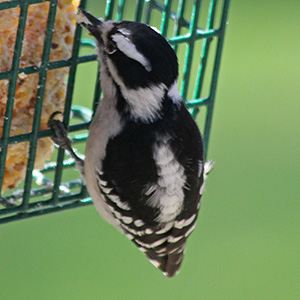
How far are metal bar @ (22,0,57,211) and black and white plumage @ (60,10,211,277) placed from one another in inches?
5.0

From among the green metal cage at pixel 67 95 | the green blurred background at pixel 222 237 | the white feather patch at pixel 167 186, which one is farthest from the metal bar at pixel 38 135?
the green blurred background at pixel 222 237

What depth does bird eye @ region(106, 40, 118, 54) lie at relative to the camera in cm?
321

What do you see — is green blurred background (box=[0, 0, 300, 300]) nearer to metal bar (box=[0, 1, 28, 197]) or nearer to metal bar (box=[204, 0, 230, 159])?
metal bar (box=[204, 0, 230, 159])

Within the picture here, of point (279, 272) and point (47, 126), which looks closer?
point (47, 126)

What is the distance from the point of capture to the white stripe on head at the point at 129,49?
124 inches

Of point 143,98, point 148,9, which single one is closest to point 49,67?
point 143,98

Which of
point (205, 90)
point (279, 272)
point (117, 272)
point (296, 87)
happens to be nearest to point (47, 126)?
point (117, 272)

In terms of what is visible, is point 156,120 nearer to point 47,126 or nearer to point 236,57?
point 47,126

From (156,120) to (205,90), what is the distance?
461 cm

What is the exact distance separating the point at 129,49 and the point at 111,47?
0.11 m

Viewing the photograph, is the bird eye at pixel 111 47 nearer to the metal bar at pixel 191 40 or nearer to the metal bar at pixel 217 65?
the metal bar at pixel 191 40

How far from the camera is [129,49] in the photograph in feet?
10.3

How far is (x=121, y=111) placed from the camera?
3.36 meters

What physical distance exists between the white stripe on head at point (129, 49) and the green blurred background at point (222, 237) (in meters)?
3.18
